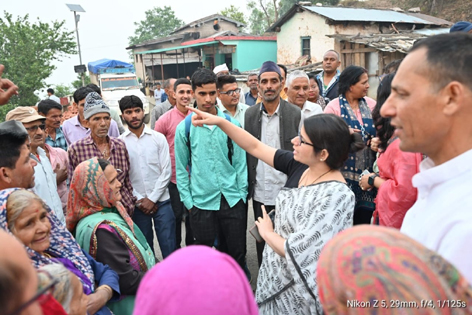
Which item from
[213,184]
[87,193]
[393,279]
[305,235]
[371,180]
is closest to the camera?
[393,279]

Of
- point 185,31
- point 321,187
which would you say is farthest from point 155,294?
point 185,31

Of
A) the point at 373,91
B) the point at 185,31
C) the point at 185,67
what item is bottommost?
the point at 373,91

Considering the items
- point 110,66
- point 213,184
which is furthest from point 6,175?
point 110,66

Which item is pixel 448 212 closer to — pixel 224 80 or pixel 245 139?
pixel 245 139

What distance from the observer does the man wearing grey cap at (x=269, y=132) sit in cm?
384

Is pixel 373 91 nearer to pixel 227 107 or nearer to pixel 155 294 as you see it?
pixel 227 107

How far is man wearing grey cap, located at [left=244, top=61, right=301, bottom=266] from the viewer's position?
3838 mm

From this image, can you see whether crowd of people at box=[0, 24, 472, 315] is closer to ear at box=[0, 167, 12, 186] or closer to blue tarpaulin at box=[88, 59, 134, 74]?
ear at box=[0, 167, 12, 186]

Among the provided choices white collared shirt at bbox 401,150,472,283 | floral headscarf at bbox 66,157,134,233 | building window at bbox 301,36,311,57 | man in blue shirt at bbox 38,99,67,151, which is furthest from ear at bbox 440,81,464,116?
building window at bbox 301,36,311,57

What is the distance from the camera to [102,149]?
12.4 feet

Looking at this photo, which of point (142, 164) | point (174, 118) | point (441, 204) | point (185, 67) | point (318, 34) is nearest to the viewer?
point (441, 204)

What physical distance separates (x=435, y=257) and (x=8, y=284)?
38.9 inches

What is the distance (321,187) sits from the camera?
2225mm

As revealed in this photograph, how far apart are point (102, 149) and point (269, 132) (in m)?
1.69
